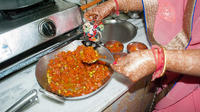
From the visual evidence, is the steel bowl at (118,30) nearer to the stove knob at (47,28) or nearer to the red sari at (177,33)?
the red sari at (177,33)

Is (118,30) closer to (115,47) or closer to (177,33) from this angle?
(115,47)

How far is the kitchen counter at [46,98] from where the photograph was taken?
71 cm

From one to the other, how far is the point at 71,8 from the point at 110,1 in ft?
1.09

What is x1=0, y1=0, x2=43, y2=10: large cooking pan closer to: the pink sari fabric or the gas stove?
the gas stove

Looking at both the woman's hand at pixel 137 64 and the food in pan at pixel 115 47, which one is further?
the food in pan at pixel 115 47

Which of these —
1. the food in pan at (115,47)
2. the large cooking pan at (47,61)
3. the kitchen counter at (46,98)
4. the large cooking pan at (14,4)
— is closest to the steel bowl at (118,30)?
the food in pan at (115,47)

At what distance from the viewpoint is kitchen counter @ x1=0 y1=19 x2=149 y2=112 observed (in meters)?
0.71

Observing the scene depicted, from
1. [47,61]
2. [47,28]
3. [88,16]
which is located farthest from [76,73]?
[88,16]

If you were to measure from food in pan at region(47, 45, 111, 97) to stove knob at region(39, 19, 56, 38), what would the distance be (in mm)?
146

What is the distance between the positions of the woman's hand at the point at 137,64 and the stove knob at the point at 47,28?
16.7 inches

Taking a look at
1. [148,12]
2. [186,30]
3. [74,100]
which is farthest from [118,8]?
[74,100]

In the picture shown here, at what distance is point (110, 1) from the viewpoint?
1020 millimetres

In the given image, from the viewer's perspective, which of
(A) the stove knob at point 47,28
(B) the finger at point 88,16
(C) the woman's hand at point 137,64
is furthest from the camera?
(B) the finger at point 88,16

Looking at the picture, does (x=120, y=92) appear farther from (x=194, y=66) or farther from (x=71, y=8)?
(x=71, y=8)
